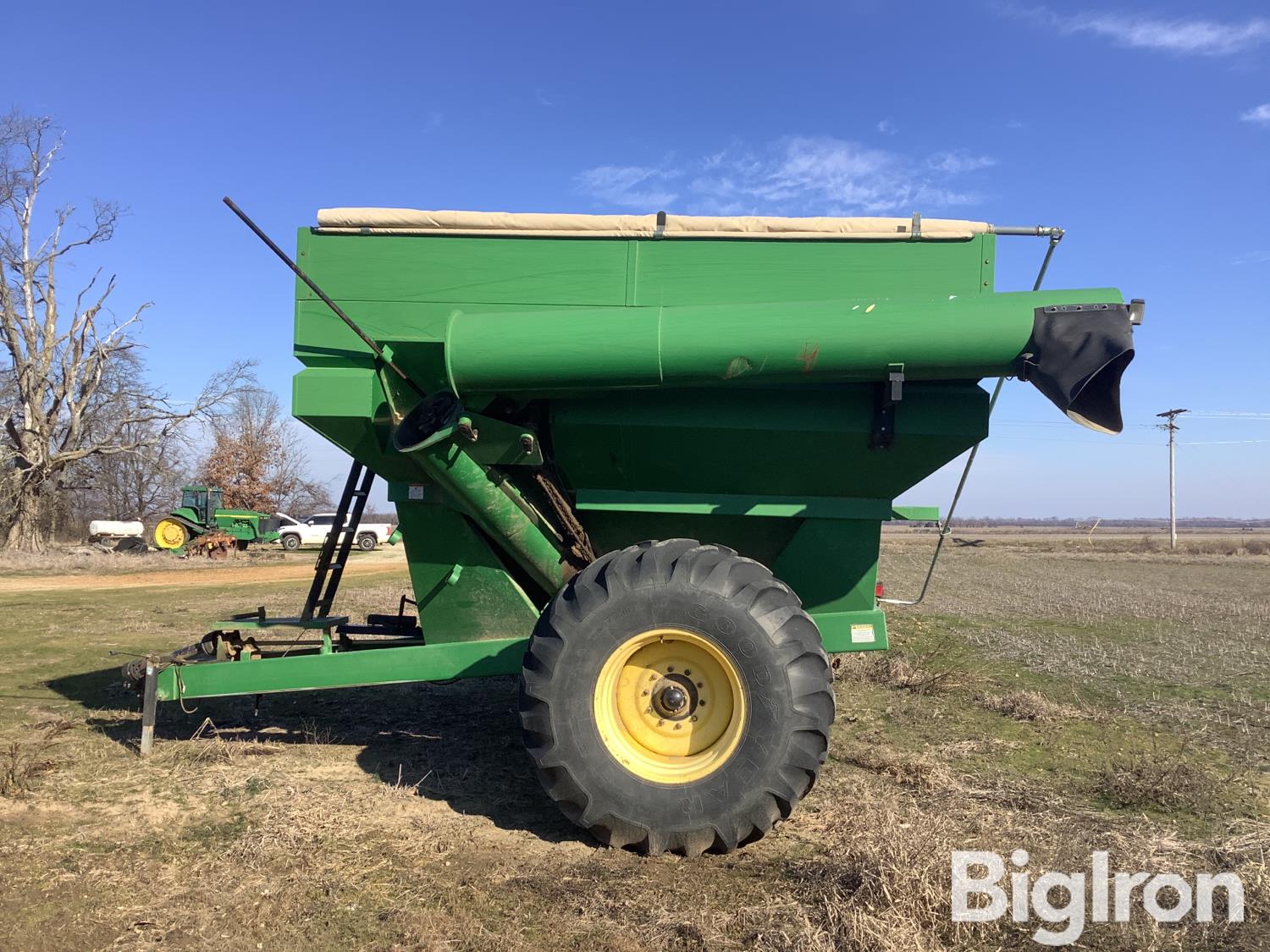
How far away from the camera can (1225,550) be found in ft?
139

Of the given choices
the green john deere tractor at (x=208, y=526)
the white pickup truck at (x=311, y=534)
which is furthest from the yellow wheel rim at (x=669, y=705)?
the white pickup truck at (x=311, y=534)

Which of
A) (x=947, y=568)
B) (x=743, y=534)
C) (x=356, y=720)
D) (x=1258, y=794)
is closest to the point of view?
(x=1258, y=794)

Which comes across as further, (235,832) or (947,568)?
(947,568)

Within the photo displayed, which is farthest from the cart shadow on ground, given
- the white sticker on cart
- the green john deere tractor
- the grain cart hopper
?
the green john deere tractor

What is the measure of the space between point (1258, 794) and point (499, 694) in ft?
17.4

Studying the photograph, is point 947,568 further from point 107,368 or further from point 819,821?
point 107,368

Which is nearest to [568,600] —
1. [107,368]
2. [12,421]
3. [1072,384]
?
[1072,384]

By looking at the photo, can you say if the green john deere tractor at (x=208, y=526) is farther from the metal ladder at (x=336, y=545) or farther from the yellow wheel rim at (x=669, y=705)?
the yellow wheel rim at (x=669, y=705)

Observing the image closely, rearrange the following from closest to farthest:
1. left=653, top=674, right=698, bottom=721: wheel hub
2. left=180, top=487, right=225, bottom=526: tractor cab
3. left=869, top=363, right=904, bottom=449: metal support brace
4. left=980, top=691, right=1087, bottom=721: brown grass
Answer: left=653, top=674, right=698, bottom=721: wheel hub, left=869, top=363, right=904, bottom=449: metal support brace, left=980, top=691, right=1087, bottom=721: brown grass, left=180, top=487, right=225, bottom=526: tractor cab

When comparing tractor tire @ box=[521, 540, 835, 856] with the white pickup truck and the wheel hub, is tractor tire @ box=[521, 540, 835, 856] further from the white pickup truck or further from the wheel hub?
the white pickup truck

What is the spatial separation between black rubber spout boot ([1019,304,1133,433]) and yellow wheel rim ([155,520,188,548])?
33093 mm

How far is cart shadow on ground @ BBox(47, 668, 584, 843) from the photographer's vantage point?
4434 millimetres

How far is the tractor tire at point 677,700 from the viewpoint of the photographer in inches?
143

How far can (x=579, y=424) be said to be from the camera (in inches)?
176
